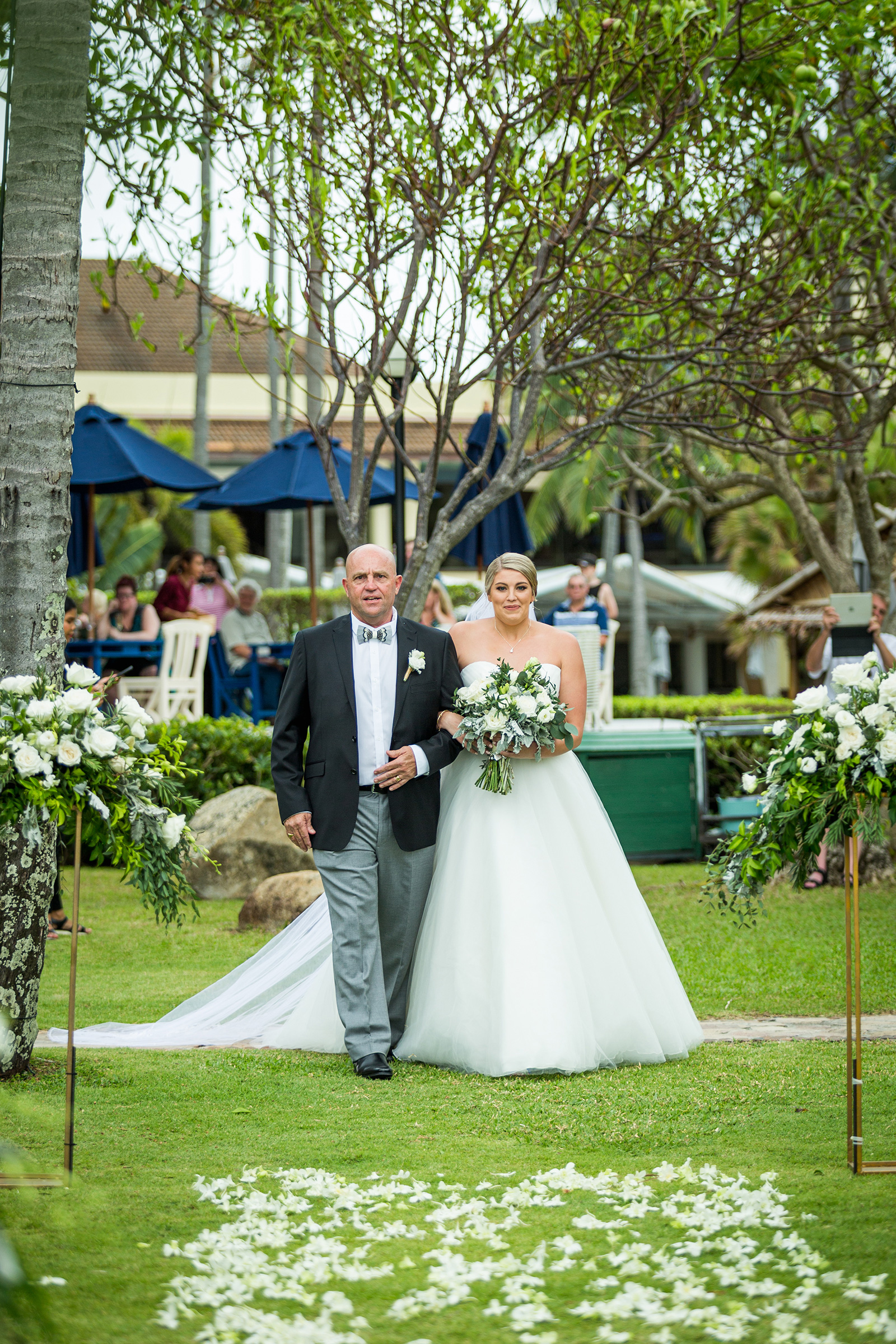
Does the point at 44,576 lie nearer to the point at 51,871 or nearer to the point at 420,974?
the point at 51,871

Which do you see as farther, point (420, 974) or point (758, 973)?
point (758, 973)

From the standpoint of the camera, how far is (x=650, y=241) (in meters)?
8.88

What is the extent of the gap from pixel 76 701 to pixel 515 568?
2.49m

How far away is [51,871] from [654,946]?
2.59 m

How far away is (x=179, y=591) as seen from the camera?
47.4 feet

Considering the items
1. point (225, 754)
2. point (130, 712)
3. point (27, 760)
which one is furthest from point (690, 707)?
point (27, 760)

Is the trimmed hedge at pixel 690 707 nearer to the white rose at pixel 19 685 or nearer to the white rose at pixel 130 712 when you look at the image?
the white rose at pixel 130 712

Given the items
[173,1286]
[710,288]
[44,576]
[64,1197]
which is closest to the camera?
[173,1286]

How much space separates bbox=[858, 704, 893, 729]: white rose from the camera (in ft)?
14.5

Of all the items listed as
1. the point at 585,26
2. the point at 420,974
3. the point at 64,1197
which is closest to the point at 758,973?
the point at 420,974

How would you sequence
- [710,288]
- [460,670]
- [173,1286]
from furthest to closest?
[710,288], [460,670], [173,1286]

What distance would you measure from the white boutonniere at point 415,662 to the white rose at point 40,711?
6.32 ft

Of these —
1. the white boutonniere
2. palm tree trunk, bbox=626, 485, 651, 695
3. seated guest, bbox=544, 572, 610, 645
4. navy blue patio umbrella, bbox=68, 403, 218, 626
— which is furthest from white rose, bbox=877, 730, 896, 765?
palm tree trunk, bbox=626, 485, 651, 695

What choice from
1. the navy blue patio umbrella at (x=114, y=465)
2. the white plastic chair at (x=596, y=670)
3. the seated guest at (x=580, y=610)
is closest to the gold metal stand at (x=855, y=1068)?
the white plastic chair at (x=596, y=670)
